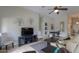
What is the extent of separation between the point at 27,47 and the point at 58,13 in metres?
0.84

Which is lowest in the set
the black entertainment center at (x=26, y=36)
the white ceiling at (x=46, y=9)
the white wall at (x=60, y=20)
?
the black entertainment center at (x=26, y=36)

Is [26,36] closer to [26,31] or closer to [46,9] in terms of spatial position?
[26,31]

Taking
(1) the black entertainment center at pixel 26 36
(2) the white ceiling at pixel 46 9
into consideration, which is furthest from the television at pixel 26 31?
(2) the white ceiling at pixel 46 9

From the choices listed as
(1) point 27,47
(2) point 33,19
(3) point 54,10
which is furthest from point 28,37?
(3) point 54,10

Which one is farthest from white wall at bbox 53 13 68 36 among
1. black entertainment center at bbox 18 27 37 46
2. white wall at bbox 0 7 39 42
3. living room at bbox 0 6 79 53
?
black entertainment center at bbox 18 27 37 46

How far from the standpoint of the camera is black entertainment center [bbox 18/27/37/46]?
2096mm

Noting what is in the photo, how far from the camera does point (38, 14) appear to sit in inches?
82.4

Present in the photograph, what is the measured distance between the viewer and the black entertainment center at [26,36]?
6.88 feet

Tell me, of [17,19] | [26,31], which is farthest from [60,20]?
[17,19]

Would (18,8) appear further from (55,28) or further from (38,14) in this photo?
(55,28)

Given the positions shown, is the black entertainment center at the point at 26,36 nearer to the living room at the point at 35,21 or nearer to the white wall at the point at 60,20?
the living room at the point at 35,21

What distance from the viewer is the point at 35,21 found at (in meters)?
2.10

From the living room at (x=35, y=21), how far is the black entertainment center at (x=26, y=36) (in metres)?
0.04

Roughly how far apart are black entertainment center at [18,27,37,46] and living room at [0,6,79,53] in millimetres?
37
